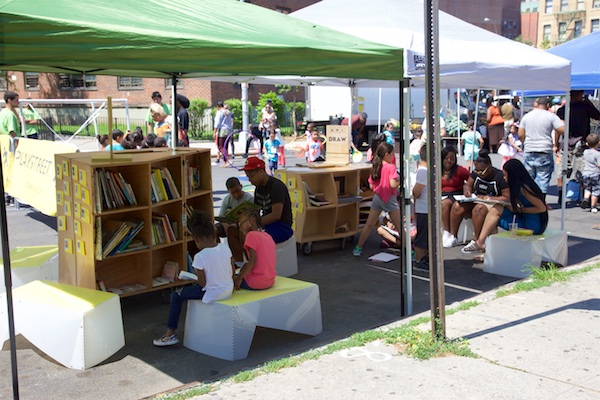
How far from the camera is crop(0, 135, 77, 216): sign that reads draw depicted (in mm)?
9797

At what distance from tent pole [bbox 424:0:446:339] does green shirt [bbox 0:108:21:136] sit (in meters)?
8.37

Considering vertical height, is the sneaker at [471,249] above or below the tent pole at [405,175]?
below

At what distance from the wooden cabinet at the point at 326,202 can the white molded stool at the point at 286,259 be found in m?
0.89

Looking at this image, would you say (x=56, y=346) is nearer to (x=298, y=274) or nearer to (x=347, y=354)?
(x=347, y=354)

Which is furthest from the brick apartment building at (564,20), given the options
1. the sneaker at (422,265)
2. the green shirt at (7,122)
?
the sneaker at (422,265)

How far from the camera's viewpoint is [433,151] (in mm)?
5375

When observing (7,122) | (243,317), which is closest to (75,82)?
(7,122)

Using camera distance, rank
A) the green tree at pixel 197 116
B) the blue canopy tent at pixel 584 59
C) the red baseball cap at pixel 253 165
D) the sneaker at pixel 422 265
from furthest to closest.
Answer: the green tree at pixel 197 116
the blue canopy tent at pixel 584 59
the sneaker at pixel 422 265
the red baseball cap at pixel 253 165

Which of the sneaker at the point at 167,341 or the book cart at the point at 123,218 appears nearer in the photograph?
the sneaker at the point at 167,341

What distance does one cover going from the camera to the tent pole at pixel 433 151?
5.25 metres

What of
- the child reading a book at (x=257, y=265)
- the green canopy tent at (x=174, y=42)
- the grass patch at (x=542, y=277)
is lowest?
the grass patch at (x=542, y=277)

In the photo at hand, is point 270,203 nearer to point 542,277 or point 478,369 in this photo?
point 542,277

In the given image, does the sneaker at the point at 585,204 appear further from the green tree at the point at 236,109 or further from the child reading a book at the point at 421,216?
the green tree at the point at 236,109

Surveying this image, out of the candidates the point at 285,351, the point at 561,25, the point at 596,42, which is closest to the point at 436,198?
the point at 285,351
